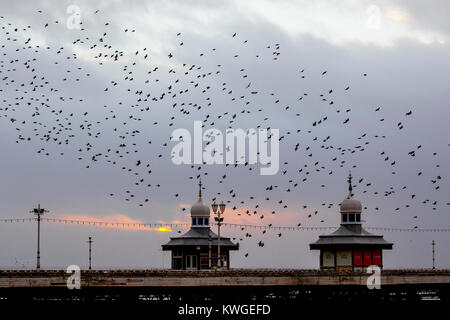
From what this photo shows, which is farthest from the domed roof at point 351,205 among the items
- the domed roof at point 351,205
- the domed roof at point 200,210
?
the domed roof at point 200,210

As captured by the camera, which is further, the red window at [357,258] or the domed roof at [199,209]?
the domed roof at [199,209]

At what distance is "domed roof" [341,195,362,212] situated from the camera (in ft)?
550

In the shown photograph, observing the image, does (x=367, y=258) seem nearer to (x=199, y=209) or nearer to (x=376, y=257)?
(x=376, y=257)

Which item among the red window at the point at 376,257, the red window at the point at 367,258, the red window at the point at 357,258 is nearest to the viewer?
the red window at the point at 357,258

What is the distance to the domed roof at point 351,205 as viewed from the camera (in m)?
168

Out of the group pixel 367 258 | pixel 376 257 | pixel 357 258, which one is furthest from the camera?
pixel 376 257

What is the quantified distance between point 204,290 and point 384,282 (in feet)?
65.4

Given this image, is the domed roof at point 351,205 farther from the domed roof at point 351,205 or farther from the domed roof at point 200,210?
the domed roof at point 200,210

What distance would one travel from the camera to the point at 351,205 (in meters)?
168

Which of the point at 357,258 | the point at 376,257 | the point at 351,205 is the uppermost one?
the point at 351,205

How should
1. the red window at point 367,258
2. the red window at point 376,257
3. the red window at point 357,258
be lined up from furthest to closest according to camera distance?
the red window at point 376,257 < the red window at point 367,258 < the red window at point 357,258

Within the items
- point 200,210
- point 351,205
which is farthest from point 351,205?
point 200,210
